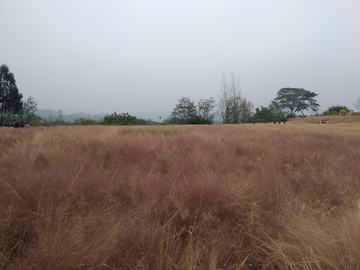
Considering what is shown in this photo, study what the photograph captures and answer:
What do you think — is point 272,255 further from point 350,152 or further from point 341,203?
point 350,152

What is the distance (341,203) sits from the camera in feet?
3.65

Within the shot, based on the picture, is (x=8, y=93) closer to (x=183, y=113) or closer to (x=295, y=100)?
(x=183, y=113)

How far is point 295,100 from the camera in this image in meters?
37.8

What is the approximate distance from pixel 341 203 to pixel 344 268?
77 cm

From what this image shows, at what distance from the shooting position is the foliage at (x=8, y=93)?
20.8 m

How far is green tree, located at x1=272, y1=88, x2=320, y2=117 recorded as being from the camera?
3709 centimetres

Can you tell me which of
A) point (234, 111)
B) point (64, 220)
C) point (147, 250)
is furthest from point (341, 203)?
point (234, 111)

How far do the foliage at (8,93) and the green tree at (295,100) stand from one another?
50.8 metres

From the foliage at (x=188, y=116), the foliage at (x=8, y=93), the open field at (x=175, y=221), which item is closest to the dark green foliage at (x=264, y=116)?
the foliage at (x=188, y=116)

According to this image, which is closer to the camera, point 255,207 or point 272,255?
point 272,255

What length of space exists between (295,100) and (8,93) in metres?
54.2

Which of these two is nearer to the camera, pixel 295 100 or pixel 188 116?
pixel 188 116

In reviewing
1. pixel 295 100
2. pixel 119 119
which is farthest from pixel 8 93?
pixel 295 100

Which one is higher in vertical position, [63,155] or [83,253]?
[63,155]
